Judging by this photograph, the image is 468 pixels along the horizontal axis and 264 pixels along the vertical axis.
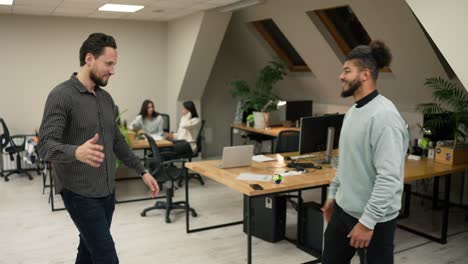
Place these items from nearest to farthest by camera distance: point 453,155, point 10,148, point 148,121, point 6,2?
point 453,155, point 6,2, point 10,148, point 148,121

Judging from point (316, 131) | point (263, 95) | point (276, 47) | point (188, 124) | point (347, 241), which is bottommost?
point (347, 241)

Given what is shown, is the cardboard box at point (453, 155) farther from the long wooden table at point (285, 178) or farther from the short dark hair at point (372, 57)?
the short dark hair at point (372, 57)

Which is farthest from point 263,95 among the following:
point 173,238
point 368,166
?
point 368,166

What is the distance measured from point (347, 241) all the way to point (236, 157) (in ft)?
5.86

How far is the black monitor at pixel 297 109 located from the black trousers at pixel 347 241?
500 cm

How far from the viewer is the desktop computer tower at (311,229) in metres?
3.87

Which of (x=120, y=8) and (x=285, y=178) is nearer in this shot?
(x=285, y=178)

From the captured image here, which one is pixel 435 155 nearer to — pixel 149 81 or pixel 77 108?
pixel 77 108

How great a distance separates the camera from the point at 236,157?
397 cm

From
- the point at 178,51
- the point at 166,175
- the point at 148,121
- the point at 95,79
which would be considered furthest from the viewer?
the point at 178,51

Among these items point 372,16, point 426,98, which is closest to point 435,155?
point 426,98

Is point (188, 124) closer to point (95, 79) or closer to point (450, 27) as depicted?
point (450, 27)

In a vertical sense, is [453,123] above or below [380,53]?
below

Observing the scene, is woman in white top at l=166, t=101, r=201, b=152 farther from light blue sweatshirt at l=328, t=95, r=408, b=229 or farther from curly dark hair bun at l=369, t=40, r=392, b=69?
curly dark hair bun at l=369, t=40, r=392, b=69
